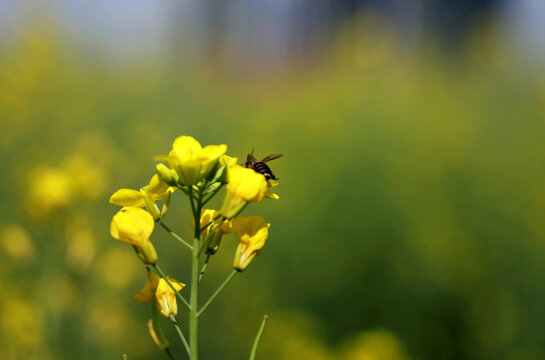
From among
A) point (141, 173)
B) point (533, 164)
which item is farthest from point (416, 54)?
point (141, 173)

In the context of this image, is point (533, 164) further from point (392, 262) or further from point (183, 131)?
point (183, 131)

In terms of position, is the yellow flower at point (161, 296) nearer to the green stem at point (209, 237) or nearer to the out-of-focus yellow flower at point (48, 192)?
the green stem at point (209, 237)

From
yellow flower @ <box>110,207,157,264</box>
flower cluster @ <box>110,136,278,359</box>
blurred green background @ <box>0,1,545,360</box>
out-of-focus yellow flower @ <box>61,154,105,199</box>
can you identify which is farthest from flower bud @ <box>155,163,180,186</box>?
out-of-focus yellow flower @ <box>61,154,105,199</box>

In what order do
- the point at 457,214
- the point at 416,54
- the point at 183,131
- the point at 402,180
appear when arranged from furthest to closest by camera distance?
1. the point at 416,54
2. the point at 183,131
3. the point at 402,180
4. the point at 457,214

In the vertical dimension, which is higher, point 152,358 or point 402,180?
point 402,180

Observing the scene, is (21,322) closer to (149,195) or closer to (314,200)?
(149,195)

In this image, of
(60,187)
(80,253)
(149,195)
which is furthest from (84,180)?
(149,195)

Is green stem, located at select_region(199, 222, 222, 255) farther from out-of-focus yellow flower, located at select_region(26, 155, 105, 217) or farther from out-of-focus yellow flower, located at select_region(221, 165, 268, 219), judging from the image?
out-of-focus yellow flower, located at select_region(26, 155, 105, 217)

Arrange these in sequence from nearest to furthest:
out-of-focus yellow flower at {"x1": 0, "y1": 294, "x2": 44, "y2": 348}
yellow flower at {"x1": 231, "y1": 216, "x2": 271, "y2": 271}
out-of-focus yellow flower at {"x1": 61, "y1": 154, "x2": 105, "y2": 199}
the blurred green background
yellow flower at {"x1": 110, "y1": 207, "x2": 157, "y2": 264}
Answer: yellow flower at {"x1": 110, "y1": 207, "x2": 157, "y2": 264} → yellow flower at {"x1": 231, "y1": 216, "x2": 271, "y2": 271} → out-of-focus yellow flower at {"x1": 0, "y1": 294, "x2": 44, "y2": 348} → out-of-focus yellow flower at {"x1": 61, "y1": 154, "x2": 105, "y2": 199} → the blurred green background
